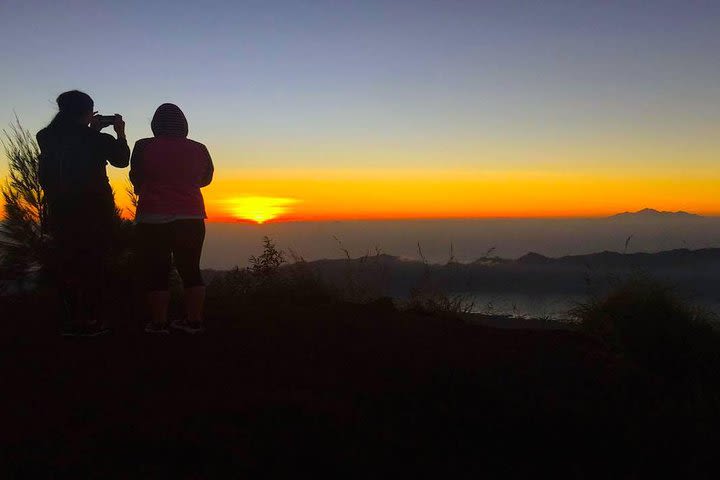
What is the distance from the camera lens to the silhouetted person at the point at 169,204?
5293 mm

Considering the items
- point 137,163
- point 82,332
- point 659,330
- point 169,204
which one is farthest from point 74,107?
point 659,330

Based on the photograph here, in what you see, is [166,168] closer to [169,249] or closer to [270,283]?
[169,249]

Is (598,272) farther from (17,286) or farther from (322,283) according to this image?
(17,286)

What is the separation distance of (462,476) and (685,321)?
4.09 m

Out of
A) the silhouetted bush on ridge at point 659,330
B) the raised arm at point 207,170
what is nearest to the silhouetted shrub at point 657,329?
the silhouetted bush on ridge at point 659,330

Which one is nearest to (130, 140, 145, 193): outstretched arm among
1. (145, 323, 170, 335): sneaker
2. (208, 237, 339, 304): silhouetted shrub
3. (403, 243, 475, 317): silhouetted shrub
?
(145, 323, 170, 335): sneaker

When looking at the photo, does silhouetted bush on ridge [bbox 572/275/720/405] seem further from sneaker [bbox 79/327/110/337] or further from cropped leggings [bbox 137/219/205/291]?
sneaker [bbox 79/327/110/337]

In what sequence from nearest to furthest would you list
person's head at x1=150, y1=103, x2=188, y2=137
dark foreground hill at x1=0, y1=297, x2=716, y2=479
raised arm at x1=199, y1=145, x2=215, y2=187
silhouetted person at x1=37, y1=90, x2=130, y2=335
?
dark foreground hill at x1=0, y1=297, x2=716, y2=479
silhouetted person at x1=37, y1=90, x2=130, y2=335
person's head at x1=150, y1=103, x2=188, y2=137
raised arm at x1=199, y1=145, x2=215, y2=187

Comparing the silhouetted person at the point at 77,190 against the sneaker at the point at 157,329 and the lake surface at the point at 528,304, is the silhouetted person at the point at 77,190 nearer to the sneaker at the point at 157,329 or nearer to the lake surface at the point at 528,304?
the sneaker at the point at 157,329

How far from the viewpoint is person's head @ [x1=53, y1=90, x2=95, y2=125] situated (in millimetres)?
5266

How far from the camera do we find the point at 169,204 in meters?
5.31

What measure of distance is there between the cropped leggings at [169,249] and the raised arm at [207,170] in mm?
351

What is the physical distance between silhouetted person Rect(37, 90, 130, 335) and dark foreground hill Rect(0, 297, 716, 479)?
529mm

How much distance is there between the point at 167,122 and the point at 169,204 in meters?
0.71
